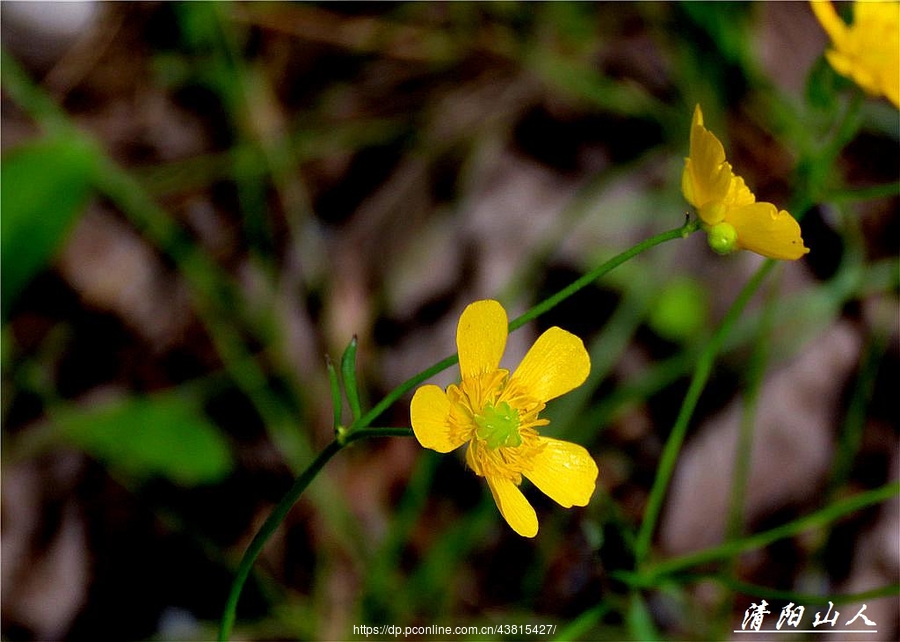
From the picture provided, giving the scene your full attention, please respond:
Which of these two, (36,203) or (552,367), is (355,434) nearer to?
(552,367)

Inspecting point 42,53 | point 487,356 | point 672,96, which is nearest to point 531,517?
point 487,356

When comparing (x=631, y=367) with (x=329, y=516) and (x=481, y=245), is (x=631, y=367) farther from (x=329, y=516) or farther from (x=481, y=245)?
(x=329, y=516)

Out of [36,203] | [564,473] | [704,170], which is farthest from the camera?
[36,203]

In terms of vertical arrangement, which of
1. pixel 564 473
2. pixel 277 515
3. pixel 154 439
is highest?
pixel 154 439

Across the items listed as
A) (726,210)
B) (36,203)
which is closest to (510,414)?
(726,210)

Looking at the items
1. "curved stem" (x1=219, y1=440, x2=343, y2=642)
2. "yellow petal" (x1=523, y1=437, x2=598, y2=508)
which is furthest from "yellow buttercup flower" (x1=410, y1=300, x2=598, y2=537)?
"curved stem" (x1=219, y1=440, x2=343, y2=642)

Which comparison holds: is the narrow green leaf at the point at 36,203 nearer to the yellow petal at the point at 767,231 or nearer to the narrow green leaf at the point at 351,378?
the narrow green leaf at the point at 351,378
